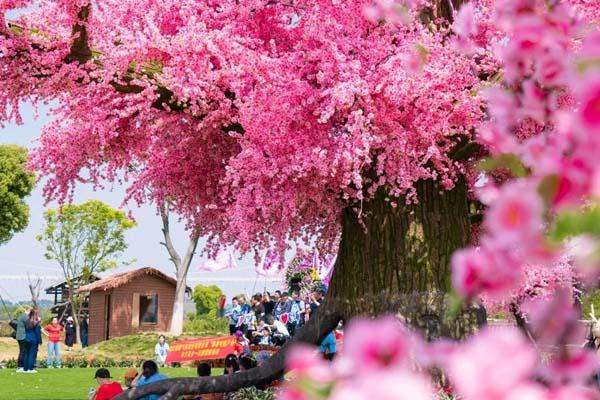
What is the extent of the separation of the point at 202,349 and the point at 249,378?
38.1 ft

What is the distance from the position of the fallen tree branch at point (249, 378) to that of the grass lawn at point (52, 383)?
7.67 m

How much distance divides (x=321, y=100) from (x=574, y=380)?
304 inches

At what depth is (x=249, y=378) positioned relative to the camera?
10.1m

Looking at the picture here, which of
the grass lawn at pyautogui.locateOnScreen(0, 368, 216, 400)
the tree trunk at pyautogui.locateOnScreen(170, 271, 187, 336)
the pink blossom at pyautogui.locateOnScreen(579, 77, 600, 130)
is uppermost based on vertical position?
the tree trunk at pyautogui.locateOnScreen(170, 271, 187, 336)

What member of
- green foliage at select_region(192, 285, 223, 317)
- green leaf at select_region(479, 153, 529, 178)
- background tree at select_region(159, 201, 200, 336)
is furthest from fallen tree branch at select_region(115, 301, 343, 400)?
green foliage at select_region(192, 285, 223, 317)

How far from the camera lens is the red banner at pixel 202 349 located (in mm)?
20200

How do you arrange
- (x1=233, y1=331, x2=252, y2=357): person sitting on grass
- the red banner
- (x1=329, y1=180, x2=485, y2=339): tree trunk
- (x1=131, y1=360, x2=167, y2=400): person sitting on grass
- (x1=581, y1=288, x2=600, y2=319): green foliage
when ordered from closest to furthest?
1. (x1=581, y1=288, x2=600, y2=319): green foliage
2. (x1=329, y1=180, x2=485, y2=339): tree trunk
3. (x1=131, y1=360, x2=167, y2=400): person sitting on grass
4. (x1=233, y1=331, x2=252, y2=357): person sitting on grass
5. the red banner

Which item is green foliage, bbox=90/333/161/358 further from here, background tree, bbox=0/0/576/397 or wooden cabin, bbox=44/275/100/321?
background tree, bbox=0/0/576/397

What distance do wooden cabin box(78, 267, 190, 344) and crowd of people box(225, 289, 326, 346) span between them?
696 inches

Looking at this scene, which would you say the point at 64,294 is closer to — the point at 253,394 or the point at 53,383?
the point at 53,383

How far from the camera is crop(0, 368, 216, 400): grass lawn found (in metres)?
17.0

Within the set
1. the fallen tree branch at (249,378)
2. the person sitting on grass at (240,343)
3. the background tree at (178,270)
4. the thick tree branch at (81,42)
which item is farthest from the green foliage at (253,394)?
the background tree at (178,270)

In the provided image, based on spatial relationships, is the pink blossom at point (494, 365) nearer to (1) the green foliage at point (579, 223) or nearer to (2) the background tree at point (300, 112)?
(1) the green foliage at point (579, 223)

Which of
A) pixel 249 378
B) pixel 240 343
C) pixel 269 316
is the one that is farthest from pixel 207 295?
pixel 249 378
